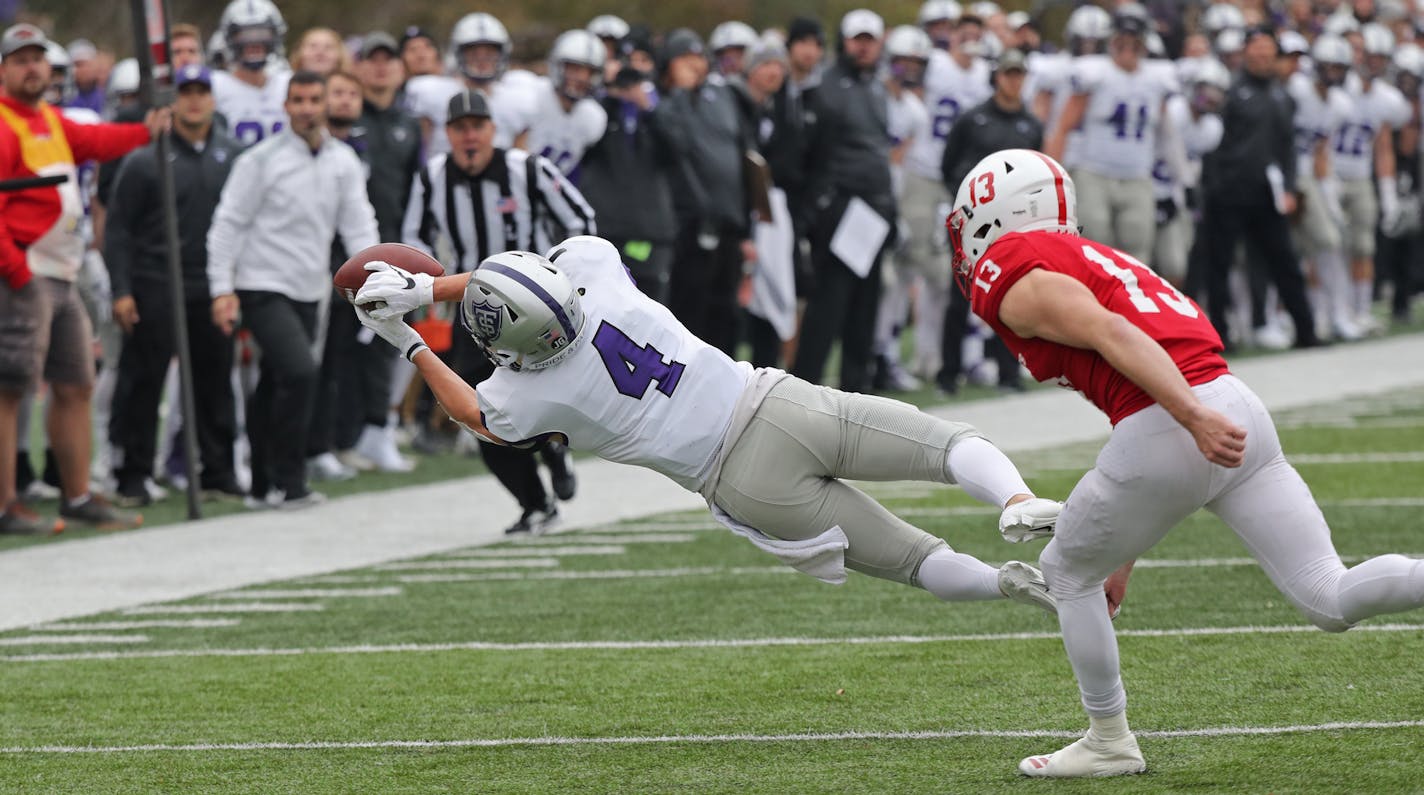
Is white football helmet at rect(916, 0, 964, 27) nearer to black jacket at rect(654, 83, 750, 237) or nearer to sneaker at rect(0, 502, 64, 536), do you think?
black jacket at rect(654, 83, 750, 237)

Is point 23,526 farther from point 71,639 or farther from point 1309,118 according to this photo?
point 1309,118

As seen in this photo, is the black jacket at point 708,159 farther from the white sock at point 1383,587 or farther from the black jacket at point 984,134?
the white sock at point 1383,587

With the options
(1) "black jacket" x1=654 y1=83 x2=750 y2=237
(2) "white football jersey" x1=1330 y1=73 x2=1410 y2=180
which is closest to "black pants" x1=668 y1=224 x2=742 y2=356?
(1) "black jacket" x1=654 y1=83 x2=750 y2=237

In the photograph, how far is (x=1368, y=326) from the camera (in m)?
17.9

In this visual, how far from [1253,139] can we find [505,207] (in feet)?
26.8

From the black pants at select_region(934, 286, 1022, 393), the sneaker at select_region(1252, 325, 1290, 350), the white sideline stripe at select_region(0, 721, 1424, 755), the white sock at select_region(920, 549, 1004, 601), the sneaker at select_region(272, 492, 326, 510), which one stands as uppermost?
the white sock at select_region(920, 549, 1004, 601)

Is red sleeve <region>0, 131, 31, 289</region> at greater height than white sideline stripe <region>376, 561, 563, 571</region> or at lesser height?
greater

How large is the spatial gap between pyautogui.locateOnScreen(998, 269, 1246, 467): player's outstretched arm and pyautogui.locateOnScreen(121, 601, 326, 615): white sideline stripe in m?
3.88

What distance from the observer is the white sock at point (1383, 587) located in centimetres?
468

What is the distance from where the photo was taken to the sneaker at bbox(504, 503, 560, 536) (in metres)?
9.52

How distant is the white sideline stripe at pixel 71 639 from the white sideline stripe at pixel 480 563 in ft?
4.72

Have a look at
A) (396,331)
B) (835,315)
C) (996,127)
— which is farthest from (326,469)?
(396,331)

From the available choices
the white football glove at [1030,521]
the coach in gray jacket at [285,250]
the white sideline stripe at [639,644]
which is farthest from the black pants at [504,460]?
the white football glove at [1030,521]

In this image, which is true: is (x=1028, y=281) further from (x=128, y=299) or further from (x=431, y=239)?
(x=128, y=299)
